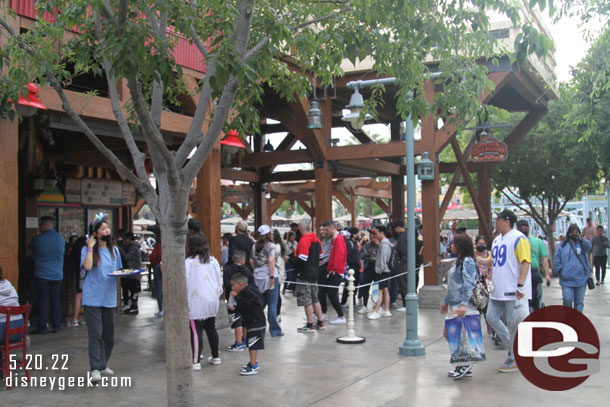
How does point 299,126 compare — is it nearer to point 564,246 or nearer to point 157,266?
point 157,266

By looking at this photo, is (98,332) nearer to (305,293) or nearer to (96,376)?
(96,376)

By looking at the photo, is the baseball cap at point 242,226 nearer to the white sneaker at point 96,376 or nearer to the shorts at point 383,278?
the white sneaker at point 96,376

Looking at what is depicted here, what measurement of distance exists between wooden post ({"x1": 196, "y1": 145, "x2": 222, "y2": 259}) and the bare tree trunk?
17.2ft

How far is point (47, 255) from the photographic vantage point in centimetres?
973

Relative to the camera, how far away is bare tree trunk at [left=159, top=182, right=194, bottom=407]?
4.99 metres

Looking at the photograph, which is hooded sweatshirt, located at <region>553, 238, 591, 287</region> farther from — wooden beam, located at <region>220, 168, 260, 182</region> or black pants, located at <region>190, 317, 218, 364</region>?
wooden beam, located at <region>220, 168, 260, 182</region>

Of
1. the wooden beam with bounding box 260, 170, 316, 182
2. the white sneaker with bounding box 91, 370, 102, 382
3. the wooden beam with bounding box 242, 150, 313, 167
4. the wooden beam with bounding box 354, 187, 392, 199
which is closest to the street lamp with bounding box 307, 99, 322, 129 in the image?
the wooden beam with bounding box 242, 150, 313, 167

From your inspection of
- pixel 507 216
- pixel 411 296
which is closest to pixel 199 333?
pixel 411 296

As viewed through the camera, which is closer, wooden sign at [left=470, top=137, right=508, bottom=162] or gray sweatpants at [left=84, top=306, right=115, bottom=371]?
gray sweatpants at [left=84, top=306, right=115, bottom=371]

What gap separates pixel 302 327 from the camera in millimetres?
10336

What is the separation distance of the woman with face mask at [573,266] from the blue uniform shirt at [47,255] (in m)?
7.82

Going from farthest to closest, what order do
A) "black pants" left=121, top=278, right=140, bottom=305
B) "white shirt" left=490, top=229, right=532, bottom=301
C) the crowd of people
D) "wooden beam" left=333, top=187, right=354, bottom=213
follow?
"wooden beam" left=333, top=187, right=354, bottom=213 < "black pants" left=121, top=278, right=140, bottom=305 < "white shirt" left=490, top=229, right=532, bottom=301 < the crowd of people

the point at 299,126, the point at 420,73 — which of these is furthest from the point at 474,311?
the point at 299,126

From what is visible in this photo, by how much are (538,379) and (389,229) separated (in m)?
Answer: 6.74
